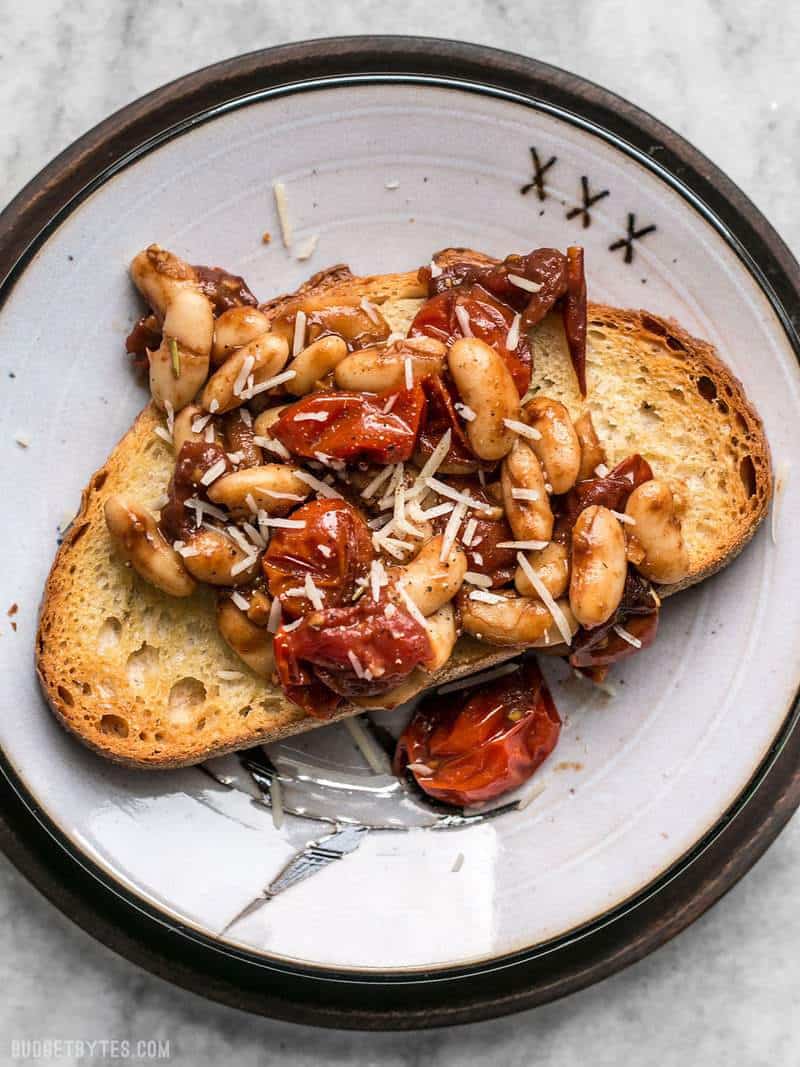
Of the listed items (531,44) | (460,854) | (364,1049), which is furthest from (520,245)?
(364,1049)

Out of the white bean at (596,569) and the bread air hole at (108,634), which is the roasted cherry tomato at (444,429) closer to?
the white bean at (596,569)

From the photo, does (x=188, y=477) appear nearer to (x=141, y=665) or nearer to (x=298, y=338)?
(x=298, y=338)

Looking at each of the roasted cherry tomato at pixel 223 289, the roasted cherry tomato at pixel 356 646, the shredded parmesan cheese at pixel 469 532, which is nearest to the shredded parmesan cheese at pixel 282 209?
the roasted cherry tomato at pixel 223 289

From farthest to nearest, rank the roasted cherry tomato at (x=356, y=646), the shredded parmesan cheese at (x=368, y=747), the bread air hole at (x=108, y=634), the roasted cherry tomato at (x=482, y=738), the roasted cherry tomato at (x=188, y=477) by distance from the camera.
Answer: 1. the shredded parmesan cheese at (x=368, y=747)
2. the roasted cherry tomato at (x=482, y=738)
3. the bread air hole at (x=108, y=634)
4. the roasted cherry tomato at (x=188, y=477)
5. the roasted cherry tomato at (x=356, y=646)

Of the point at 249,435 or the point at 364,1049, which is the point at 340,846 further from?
the point at 249,435

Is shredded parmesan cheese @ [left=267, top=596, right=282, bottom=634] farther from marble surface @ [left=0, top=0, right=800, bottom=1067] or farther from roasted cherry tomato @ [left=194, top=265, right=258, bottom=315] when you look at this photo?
marble surface @ [left=0, top=0, right=800, bottom=1067]

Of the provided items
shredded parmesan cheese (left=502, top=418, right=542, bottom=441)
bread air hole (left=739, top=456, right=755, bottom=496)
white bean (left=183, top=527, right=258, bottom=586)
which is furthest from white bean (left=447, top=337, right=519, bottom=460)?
bread air hole (left=739, top=456, right=755, bottom=496)
